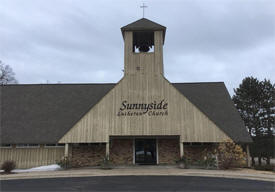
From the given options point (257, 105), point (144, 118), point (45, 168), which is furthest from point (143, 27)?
point (257, 105)

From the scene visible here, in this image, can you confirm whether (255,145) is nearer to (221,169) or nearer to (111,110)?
(221,169)

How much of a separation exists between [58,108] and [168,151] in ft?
34.3

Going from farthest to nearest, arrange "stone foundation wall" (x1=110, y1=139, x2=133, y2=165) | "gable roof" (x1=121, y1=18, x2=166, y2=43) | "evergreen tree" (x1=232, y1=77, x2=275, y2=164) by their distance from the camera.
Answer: "evergreen tree" (x1=232, y1=77, x2=275, y2=164), "gable roof" (x1=121, y1=18, x2=166, y2=43), "stone foundation wall" (x1=110, y1=139, x2=133, y2=165)

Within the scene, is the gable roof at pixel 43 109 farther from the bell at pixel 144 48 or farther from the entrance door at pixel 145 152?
the entrance door at pixel 145 152

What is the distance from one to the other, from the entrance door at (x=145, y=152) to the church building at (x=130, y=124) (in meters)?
0.08

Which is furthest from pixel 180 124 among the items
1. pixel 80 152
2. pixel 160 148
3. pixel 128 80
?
pixel 80 152

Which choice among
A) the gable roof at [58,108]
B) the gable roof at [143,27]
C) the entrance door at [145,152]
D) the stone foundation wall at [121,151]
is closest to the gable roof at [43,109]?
the gable roof at [58,108]

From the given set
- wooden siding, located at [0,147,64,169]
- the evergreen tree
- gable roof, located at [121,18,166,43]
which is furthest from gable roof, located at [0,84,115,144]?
the evergreen tree

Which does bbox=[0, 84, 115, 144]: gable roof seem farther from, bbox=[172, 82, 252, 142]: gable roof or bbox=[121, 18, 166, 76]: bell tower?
bbox=[172, 82, 252, 142]: gable roof

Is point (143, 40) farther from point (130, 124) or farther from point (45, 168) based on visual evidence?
point (45, 168)

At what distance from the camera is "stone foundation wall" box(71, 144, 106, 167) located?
1648cm

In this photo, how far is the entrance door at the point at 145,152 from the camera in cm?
1670

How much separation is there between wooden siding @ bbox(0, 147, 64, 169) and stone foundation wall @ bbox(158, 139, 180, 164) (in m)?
7.81

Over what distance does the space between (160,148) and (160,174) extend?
4621 mm
